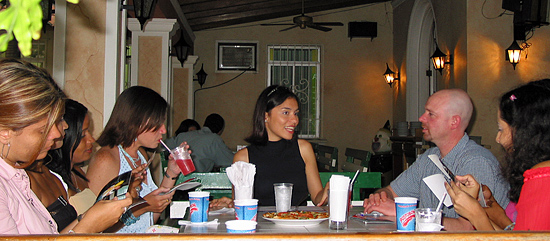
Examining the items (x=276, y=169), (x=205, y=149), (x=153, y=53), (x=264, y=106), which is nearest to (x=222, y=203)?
(x=276, y=169)

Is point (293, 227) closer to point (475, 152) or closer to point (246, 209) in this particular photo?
point (246, 209)

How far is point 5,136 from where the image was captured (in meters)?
1.22

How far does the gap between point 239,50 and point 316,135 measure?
2531 mm

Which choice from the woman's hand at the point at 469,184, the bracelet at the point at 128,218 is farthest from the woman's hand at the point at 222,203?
the woman's hand at the point at 469,184

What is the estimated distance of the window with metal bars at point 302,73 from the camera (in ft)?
33.5

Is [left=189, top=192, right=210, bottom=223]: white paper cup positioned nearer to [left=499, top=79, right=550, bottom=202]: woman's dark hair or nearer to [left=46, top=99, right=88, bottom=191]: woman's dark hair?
[left=46, top=99, right=88, bottom=191]: woman's dark hair

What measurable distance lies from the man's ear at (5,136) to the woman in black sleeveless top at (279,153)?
1.55m

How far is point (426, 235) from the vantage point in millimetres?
805

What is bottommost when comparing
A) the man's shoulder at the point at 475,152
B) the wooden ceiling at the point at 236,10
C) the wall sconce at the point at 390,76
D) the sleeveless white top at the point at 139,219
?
the sleeveless white top at the point at 139,219

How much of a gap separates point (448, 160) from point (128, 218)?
1.56 metres

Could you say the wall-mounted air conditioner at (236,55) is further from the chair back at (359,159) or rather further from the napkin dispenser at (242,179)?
the napkin dispenser at (242,179)

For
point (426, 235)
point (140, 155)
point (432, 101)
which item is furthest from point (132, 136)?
point (426, 235)

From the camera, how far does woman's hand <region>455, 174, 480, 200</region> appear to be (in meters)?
1.58

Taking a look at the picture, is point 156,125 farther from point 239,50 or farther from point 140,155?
point 239,50
